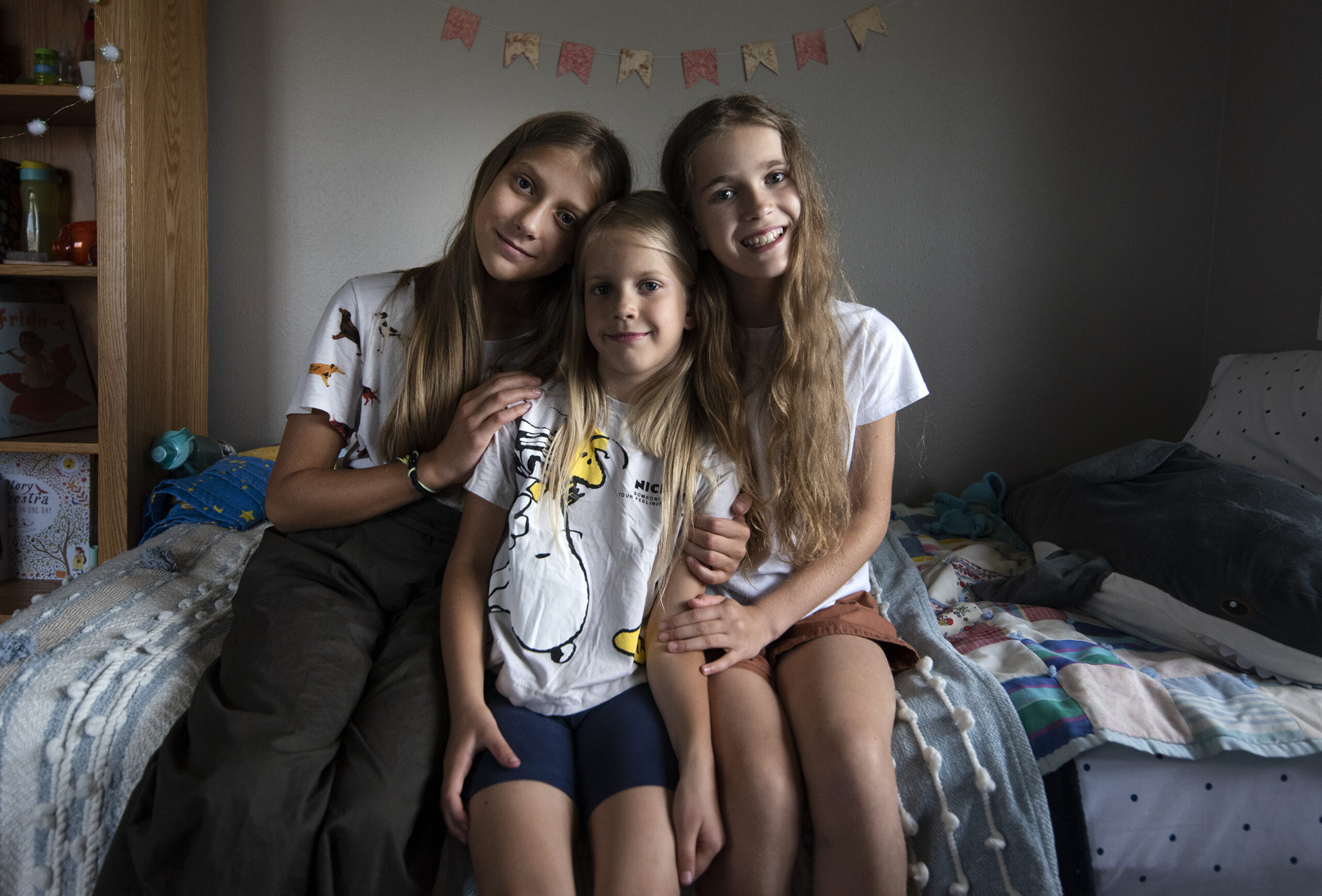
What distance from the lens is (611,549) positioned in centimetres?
94

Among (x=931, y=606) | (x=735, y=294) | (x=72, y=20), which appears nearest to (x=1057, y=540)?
(x=931, y=606)

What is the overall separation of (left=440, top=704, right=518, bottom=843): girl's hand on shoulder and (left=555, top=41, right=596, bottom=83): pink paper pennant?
1.64 metres

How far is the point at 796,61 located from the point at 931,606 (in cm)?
140

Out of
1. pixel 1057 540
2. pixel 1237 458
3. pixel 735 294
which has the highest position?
pixel 735 294

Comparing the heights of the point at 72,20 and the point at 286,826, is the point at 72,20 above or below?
above

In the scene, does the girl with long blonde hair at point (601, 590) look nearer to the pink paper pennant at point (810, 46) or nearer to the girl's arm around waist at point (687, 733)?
the girl's arm around waist at point (687, 733)

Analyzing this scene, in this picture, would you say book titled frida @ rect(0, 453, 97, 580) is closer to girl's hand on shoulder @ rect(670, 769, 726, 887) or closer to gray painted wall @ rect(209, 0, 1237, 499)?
gray painted wall @ rect(209, 0, 1237, 499)

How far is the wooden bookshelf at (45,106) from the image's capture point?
1.61 m

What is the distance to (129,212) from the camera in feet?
5.26

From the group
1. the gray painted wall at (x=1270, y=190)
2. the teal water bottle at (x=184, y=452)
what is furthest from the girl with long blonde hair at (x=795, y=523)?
the teal water bottle at (x=184, y=452)

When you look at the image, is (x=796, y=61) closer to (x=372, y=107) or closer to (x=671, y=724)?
(x=372, y=107)

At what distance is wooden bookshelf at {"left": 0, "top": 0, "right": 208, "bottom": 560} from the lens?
159 centimetres

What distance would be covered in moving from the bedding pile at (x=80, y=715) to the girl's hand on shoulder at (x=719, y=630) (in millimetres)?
556

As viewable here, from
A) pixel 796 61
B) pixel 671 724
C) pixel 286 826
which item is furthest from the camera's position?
pixel 796 61
